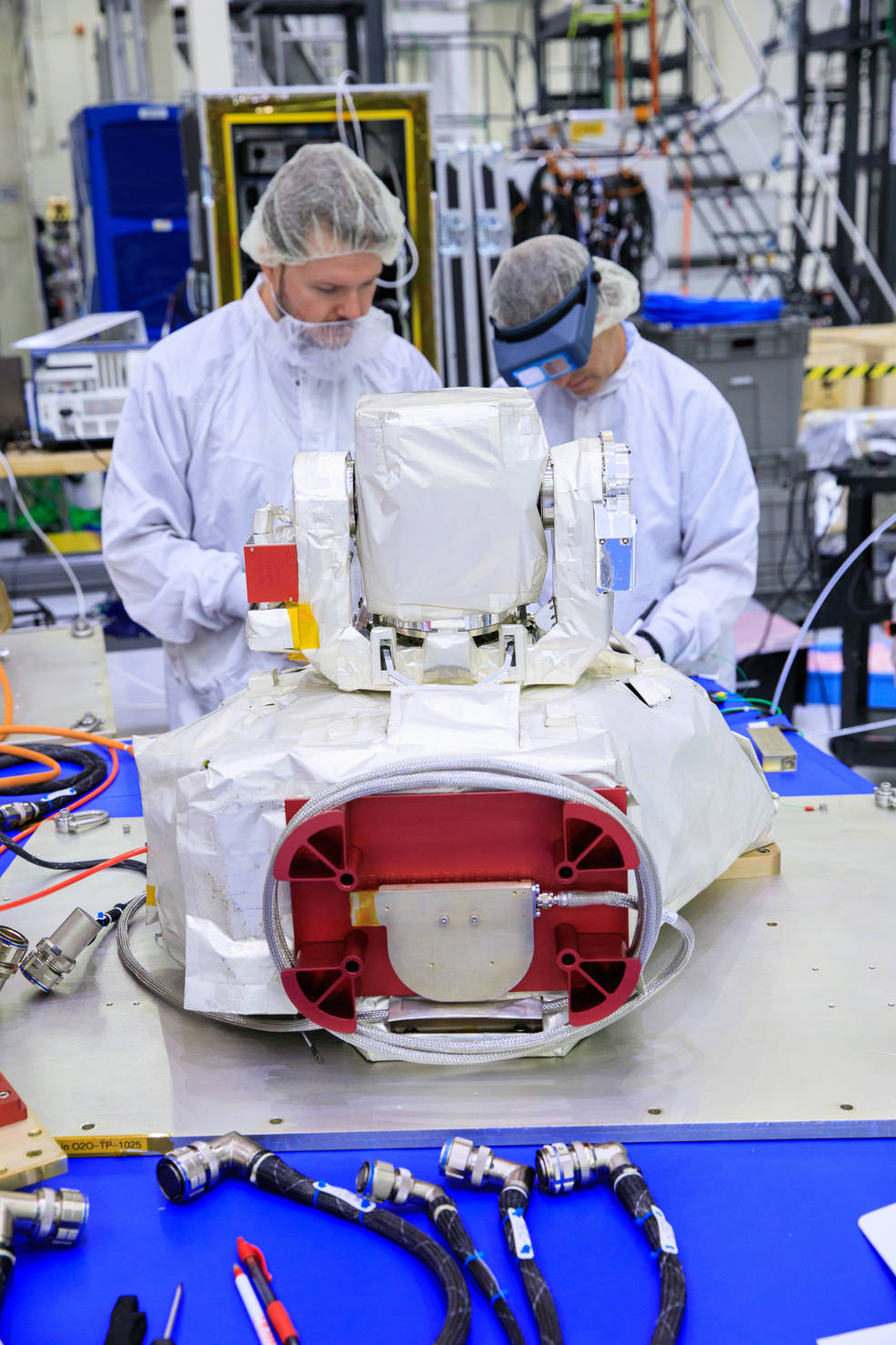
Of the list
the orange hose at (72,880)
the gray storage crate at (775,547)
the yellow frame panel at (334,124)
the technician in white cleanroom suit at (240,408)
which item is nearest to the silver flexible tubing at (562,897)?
the orange hose at (72,880)

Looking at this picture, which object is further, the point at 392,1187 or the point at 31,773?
the point at 31,773

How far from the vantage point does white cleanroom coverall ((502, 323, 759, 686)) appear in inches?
78.1

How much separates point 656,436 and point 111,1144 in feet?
5.10

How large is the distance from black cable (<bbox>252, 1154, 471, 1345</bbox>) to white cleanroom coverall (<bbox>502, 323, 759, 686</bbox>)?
1.28 m

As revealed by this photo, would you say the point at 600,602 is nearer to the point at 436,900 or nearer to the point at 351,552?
the point at 351,552

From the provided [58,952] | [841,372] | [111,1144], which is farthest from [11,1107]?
[841,372]

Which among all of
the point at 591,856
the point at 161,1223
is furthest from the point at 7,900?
the point at 591,856

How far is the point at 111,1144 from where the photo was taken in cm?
85

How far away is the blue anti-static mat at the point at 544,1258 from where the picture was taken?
0.70 meters

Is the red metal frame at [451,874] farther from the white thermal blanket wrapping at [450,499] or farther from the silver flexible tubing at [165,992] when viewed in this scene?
the white thermal blanket wrapping at [450,499]

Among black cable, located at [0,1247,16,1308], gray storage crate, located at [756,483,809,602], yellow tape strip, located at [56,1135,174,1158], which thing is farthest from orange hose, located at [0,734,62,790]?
gray storage crate, located at [756,483,809,602]

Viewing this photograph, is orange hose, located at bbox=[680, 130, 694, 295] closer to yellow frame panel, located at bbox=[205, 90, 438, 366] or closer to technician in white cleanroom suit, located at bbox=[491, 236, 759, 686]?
yellow frame panel, located at bbox=[205, 90, 438, 366]

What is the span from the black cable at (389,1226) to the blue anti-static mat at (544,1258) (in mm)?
11

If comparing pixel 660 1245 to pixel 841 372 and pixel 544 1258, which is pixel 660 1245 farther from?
pixel 841 372
